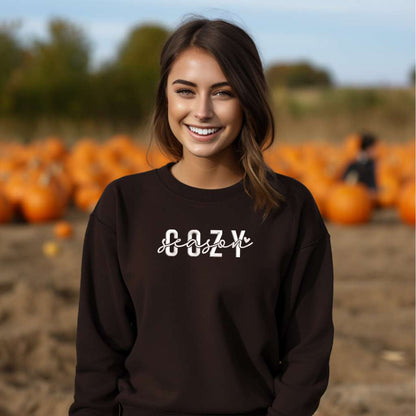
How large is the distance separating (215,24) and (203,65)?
0.42 ft

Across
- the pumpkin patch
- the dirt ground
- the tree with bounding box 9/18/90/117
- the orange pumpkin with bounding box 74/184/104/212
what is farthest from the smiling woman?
the tree with bounding box 9/18/90/117

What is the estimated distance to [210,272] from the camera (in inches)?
64.4

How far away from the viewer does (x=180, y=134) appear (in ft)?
5.75

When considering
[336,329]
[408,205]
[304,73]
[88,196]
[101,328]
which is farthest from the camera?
[304,73]

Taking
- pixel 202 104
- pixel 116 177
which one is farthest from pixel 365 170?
pixel 202 104

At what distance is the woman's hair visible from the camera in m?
1.64

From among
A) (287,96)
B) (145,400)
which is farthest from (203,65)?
(287,96)

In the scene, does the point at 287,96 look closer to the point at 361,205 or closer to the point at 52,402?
the point at 361,205

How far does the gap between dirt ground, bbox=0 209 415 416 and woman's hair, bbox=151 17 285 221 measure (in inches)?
55.0

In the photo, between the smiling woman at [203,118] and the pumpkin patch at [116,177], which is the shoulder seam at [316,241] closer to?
the smiling woman at [203,118]

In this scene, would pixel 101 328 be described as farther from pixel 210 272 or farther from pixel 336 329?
pixel 336 329

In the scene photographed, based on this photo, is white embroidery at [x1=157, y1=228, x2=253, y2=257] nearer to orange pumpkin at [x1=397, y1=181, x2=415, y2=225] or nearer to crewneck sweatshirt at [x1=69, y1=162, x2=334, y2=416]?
crewneck sweatshirt at [x1=69, y1=162, x2=334, y2=416]

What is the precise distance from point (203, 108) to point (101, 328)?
67 centimetres

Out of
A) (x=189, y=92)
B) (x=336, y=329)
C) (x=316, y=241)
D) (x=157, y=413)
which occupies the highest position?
(x=189, y=92)
